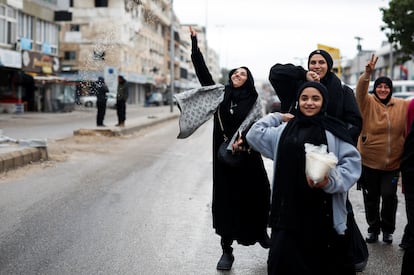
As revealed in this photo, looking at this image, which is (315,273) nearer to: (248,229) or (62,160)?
(248,229)

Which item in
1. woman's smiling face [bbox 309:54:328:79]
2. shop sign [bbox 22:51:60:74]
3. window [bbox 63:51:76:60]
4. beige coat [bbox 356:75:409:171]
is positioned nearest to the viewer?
woman's smiling face [bbox 309:54:328:79]

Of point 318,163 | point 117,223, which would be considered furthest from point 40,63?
point 318,163

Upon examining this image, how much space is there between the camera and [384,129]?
6.30 m

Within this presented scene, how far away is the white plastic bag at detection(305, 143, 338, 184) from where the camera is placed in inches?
144

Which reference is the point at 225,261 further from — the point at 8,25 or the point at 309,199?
the point at 8,25

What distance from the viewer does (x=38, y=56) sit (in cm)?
3772

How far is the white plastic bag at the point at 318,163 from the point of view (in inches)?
144

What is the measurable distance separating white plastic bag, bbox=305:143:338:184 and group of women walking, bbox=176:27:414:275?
1.9 inches

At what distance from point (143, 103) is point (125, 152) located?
194 ft

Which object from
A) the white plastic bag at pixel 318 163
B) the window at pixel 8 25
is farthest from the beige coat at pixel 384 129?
the window at pixel 8 25

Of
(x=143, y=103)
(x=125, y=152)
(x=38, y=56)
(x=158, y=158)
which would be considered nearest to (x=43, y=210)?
(x=158, y=158)

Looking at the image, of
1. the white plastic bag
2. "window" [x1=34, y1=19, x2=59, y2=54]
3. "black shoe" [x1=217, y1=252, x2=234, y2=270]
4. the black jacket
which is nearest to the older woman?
the black jacket

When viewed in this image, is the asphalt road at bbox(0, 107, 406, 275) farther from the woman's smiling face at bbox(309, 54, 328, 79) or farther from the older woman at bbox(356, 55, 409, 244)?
the woman's smiling face at bbox(309, 54, 328, 79)

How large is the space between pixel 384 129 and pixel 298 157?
2729mm
